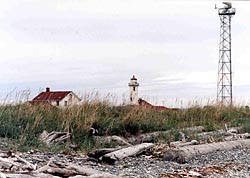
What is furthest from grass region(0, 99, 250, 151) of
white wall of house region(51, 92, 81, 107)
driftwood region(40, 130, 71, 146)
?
white wall of house region(51, 92, 81, 107)

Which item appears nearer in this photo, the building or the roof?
the building

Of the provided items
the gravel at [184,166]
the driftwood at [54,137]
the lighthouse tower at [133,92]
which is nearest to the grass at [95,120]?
the driftwood at [54,137]

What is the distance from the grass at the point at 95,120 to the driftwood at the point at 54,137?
192mm

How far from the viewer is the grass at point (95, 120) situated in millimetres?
11492

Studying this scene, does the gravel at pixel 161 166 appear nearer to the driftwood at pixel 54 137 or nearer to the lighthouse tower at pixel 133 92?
the driftwood at pixel 54 137

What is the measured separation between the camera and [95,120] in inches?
539

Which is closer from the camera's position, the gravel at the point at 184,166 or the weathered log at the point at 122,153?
the gravel at the point at 184,166

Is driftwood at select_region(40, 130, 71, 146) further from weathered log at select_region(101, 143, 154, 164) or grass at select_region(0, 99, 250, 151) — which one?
weathered log at select_region(101, 143, 154, 164)

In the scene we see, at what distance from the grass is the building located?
1.65ft

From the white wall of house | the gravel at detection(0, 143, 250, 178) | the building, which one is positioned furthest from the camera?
the building

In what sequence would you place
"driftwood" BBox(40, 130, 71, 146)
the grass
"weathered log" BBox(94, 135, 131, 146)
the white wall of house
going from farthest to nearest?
→ the white wall of house < "weathered log" BBox(94, 135, 131, 146) < the grass < "driftwood" BBox(40, 130, 71, 146)

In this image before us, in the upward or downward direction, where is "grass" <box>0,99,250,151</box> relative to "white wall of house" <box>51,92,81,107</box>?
downward

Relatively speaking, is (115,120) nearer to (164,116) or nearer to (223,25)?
(164,116)

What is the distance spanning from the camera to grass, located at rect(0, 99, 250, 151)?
37.7 feet
